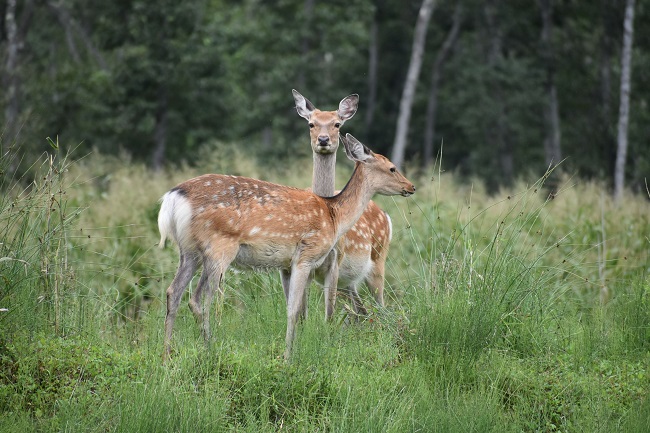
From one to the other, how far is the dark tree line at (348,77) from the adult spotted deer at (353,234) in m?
9.53

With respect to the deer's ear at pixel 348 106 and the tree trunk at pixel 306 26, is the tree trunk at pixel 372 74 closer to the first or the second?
the tree trunk at pixel 306 26

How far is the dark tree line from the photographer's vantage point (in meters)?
24.2

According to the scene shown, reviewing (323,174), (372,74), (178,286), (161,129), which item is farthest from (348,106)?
(372,74)

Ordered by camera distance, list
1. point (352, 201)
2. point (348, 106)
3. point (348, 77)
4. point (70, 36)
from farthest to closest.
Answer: point (348, 77) → point (70, 36) → point (348, 106) → point (352, 201)

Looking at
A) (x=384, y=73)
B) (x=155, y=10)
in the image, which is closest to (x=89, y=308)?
(x=155, y=10)

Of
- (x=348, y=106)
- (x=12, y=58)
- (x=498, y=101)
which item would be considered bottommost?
(x=498, y=101)

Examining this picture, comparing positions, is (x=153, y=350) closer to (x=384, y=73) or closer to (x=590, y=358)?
(x=590, y=358)

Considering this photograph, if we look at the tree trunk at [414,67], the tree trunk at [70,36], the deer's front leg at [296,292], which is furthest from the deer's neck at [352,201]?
the tree trunk at [70,36]

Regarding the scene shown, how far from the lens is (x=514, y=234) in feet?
23.2

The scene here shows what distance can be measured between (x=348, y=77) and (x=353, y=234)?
2757 centimetres

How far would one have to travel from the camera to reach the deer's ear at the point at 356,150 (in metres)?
7.85

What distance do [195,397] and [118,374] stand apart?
68 cm

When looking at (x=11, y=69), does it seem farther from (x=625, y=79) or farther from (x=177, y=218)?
(x=177, y=218)

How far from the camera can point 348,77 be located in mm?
35562
